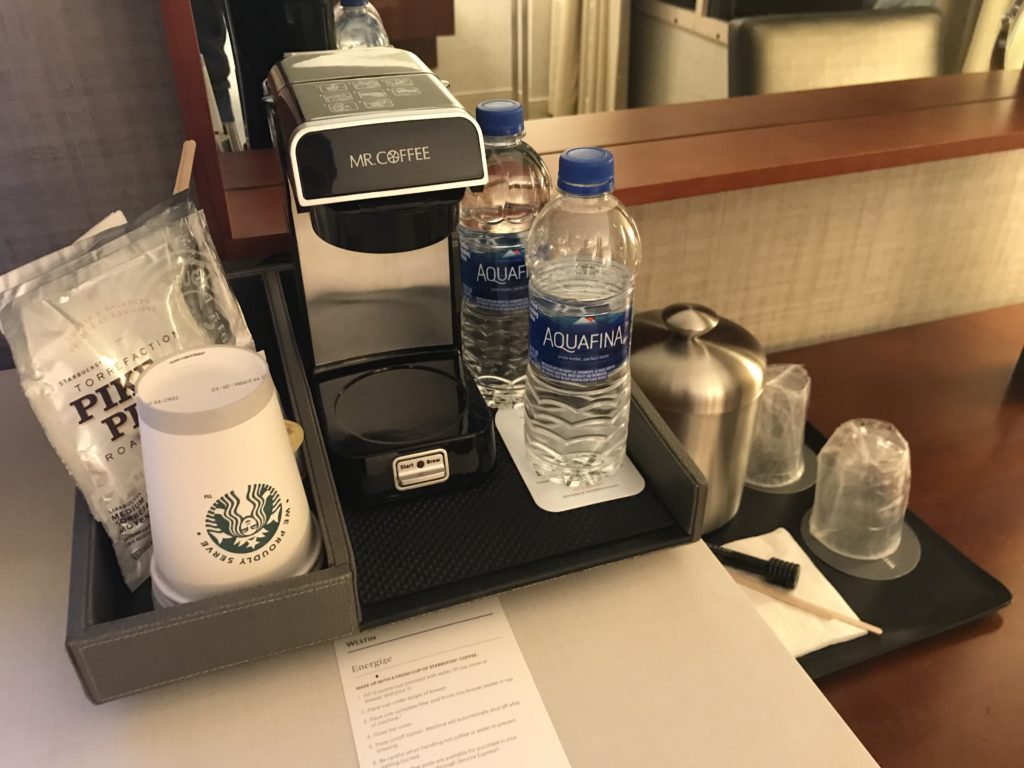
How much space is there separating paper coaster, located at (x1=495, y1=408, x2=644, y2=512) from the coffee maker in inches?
1.8

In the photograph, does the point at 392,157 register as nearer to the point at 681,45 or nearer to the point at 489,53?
the point at 489,53

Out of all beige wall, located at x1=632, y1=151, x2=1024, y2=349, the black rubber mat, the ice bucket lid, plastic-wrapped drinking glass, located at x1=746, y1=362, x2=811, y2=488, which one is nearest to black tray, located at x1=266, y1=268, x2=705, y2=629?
the black rubber mat

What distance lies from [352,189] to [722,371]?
0.44m

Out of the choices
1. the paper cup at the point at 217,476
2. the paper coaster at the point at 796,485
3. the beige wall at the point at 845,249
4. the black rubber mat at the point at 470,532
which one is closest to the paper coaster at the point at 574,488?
the black rubber mat at the point at 470,532

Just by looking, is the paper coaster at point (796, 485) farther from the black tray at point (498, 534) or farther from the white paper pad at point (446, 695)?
the white paper pad at point (446, 695)

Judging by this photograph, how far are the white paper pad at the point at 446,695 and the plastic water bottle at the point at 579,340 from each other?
17cm

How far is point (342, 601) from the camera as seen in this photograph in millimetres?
562

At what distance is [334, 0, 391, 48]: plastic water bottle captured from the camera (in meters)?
0.90

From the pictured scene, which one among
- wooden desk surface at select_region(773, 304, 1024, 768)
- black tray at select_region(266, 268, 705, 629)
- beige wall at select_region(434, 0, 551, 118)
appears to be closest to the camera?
black tray at select_region(266, 268, 705, 629)

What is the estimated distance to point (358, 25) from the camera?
93 centimetres

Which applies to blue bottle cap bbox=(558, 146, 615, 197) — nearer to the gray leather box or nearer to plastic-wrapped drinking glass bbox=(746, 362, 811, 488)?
the gray leather box

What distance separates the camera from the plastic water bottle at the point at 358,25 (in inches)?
35.4

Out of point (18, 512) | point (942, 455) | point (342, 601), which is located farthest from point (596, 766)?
point (942, 455)

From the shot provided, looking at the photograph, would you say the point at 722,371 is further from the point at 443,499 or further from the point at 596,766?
the point at 596,766
